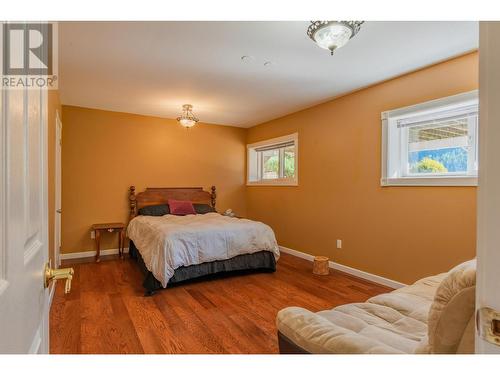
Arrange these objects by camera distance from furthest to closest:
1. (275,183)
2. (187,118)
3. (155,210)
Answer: (275,183), (155,210), (187,118)

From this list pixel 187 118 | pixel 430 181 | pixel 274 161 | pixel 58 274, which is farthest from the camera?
pixel 274 161

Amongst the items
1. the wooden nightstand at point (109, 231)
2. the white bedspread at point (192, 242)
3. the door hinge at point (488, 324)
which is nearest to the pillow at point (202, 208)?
the white bedspread at point (192, 242)

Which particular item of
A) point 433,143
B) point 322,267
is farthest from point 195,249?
point 433,143

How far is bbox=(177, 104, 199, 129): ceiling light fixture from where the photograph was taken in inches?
160

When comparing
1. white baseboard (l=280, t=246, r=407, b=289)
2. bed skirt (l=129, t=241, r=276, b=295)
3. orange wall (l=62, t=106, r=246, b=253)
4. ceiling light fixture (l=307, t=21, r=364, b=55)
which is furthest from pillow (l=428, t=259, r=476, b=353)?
orange wall (l=62, t=106, r=246, b=253)

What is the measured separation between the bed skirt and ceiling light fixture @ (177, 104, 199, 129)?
201 cm

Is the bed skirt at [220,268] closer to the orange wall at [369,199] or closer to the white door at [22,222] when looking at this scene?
the orange wall at [369,199]

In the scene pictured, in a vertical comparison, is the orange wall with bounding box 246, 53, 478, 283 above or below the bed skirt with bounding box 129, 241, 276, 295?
above

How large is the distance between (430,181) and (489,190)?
2760mm

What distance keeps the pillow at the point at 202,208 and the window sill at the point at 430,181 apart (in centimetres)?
304

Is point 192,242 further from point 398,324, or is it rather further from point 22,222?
point 22,222

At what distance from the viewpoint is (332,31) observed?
6.24ft

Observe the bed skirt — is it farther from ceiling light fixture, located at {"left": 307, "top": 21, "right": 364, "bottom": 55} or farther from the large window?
ceiling light fixture, located at {"left": 307, "top": 21, "right": 364, "bottom": 55}

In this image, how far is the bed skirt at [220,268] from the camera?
308 centimetres
